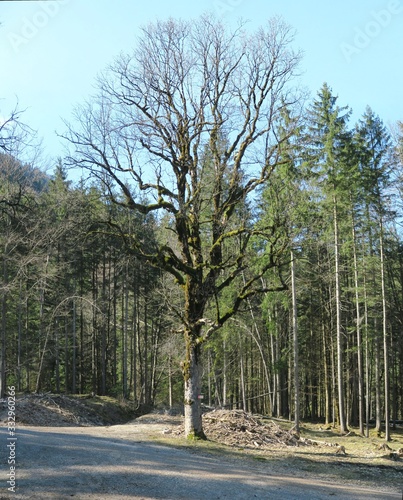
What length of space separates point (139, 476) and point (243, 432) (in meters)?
7.06

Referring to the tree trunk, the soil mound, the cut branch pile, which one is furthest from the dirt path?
the soil mound

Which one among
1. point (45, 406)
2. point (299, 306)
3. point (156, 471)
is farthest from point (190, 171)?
point (299, 306)

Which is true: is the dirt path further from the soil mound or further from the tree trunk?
the soil mound

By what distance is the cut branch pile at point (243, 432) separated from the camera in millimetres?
13945

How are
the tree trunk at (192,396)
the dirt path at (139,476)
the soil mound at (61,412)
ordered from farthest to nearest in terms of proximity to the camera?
the soil mound at (61,412) < the tree trunk at (192,396) < the dirt path at (139,476)

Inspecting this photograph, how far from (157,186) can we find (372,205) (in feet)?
40.1

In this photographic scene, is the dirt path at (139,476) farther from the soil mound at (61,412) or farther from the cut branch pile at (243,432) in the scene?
A: the soil mound at (61,412)

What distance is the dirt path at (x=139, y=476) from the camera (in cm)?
698

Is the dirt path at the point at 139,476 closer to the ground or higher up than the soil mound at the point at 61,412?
higher up

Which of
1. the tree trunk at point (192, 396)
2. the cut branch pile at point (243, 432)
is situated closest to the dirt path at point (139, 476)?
the tree trunk at point (192, 396)

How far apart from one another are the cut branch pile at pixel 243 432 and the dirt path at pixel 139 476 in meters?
2.96

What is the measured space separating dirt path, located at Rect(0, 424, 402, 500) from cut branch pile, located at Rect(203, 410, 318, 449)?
296cm

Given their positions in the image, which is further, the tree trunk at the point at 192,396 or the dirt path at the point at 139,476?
the tree trunk at the point at 192,396

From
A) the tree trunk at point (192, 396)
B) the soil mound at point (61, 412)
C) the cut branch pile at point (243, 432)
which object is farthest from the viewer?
the soil mound at point (61, 412)
